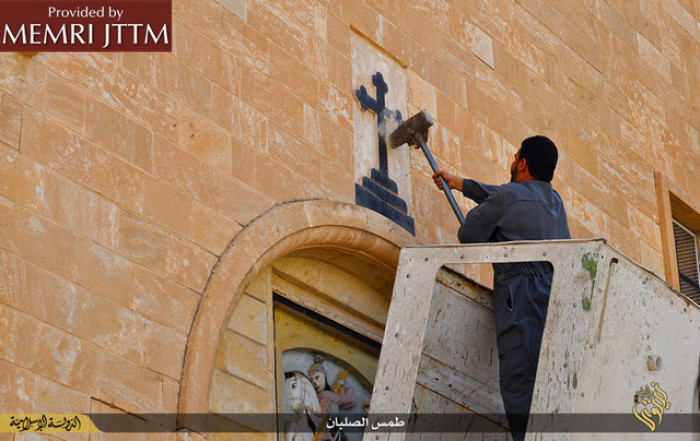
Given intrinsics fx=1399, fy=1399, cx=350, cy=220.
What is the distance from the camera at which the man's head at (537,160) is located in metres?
6.84

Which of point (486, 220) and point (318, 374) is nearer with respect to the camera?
point (486, 220)

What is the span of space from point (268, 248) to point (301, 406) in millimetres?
827

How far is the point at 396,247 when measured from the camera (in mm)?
7449

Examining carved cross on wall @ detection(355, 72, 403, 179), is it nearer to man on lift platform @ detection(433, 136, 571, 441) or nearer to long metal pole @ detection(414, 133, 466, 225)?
long metal pole @ detection(414, 133, 466, 225)

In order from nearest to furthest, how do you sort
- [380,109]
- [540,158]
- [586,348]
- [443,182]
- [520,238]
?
[586,348], [520,238], [540,158], [443,182], [380,109]

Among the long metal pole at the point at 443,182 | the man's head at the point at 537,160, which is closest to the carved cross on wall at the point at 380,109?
the long metal pole at the point at 443,182

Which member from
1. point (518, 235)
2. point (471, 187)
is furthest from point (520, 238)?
point (471, 187)

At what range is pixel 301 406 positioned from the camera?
6.89 meters

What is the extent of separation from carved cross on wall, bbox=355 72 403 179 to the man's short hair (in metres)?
1.07

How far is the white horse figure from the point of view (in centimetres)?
682

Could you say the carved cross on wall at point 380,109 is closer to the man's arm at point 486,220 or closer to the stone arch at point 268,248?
the stone arch at point 268,248

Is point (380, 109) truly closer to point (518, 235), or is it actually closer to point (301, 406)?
point (518, 235)

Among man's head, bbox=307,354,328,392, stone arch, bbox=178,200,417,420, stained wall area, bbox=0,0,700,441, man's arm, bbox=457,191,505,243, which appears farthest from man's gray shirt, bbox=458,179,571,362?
man's head, bbox=307,354,328,392

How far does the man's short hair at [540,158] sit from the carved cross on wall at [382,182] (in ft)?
3.22
